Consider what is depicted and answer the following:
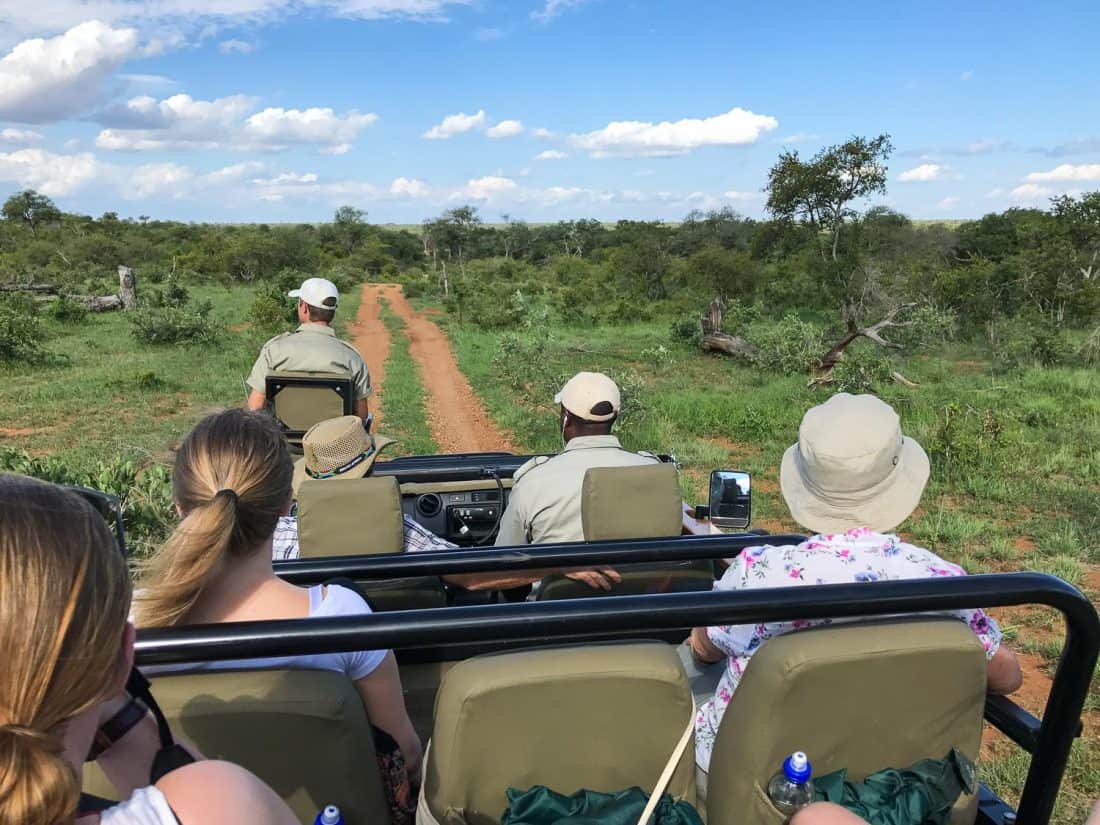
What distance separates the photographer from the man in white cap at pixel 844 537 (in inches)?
66.7

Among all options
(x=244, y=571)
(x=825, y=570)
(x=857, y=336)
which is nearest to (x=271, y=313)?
(x=857, y=336)

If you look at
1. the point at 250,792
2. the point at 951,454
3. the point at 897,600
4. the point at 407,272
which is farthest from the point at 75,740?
the point at 407,272

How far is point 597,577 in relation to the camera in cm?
232

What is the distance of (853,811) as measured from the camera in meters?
1.44

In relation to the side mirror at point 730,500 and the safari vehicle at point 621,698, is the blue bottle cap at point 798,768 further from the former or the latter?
the side mirror at point 730,500

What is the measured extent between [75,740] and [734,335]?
13286mm

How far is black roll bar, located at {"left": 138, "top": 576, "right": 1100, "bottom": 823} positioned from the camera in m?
1.27

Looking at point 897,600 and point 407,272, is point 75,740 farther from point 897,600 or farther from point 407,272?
point 407,272

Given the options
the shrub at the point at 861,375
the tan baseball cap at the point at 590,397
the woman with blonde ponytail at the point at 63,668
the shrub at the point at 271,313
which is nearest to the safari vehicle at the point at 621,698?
the woman with blonde ponytail at the point at 63,668

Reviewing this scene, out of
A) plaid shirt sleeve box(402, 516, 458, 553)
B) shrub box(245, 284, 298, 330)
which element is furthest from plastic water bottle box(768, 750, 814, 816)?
shrub box(245, 284, 298, 330)

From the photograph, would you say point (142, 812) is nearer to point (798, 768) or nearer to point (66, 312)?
point (798, 768)

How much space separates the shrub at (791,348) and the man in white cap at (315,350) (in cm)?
811

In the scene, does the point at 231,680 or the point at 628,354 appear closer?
the point at 231,680

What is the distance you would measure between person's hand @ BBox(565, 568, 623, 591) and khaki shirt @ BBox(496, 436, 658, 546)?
1.59 feet
